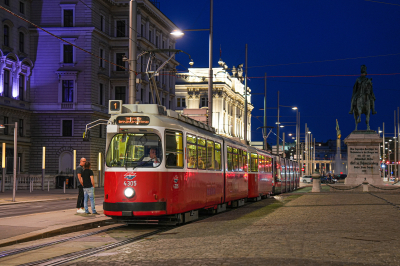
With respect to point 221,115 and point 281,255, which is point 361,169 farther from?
point 221,115

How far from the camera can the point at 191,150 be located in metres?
16.7

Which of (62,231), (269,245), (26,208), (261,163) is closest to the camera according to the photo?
(269,245)

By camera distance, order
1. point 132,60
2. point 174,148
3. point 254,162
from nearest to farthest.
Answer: point 174,148, point 132,60, point 254,162

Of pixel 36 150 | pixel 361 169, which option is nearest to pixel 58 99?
pixel 36 150

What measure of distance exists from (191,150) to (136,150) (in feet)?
7.31

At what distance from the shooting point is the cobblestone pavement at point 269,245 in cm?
943

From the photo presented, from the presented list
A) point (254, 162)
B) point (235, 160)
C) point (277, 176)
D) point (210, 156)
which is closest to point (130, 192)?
point (210, 156)

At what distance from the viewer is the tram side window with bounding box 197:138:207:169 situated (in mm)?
17453

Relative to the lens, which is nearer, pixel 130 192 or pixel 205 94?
pixel 130 192

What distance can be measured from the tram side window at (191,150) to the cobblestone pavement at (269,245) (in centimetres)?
173

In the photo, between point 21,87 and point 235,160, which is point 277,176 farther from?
point 21,87

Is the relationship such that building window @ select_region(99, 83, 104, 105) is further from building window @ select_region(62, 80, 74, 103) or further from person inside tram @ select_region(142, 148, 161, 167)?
person inside tram @ select_region(142, 148, 161, 167)

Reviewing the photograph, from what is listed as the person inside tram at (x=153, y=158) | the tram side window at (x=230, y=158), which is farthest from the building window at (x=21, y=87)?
the person inside tram at (x=153, y=158)

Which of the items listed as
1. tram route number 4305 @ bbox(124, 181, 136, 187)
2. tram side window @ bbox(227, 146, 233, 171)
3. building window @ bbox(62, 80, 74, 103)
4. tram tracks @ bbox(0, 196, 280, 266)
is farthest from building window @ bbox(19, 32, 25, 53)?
tram route number 4305 @ bbox(124, 181, 136, 187)
